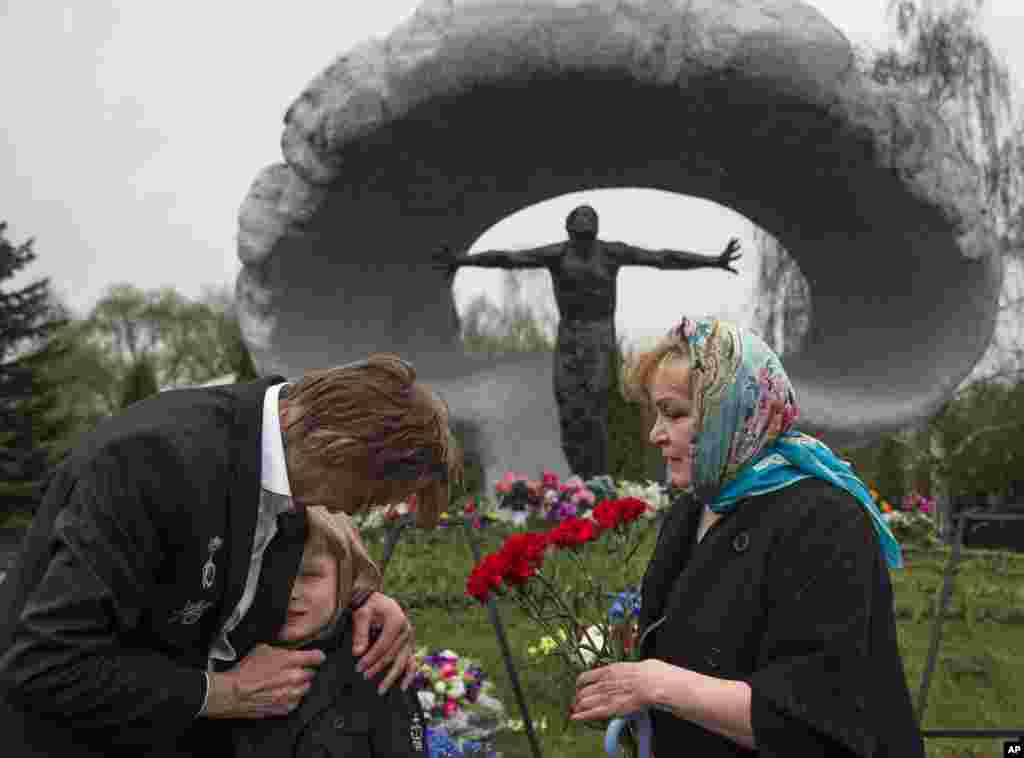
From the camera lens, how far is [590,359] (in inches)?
346

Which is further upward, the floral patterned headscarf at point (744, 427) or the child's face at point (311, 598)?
the floral patterned headscarf at point (744, 427)

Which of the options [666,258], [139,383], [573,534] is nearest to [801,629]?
[573,534]

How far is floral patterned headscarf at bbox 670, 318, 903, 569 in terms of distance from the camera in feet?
4.83

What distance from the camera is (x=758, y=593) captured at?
144 centimetres

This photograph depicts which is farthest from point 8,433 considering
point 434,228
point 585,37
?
point 585,37

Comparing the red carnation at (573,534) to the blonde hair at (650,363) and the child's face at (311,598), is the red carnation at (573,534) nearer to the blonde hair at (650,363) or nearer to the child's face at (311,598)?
the blonde hair at (650,363)

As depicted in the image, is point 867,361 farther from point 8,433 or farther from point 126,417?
point 8,433

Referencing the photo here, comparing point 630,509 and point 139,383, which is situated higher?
point 630,509

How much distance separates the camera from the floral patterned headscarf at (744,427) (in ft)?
4.83

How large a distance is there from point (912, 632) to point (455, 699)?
3052 mm

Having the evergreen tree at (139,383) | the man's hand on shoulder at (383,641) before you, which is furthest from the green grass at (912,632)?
the evergreen tree at (139,383)

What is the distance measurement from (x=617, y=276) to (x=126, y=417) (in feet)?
25.0

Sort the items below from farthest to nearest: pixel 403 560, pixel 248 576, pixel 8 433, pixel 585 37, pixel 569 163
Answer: pixel 8 433 → pixel 569 163 → pixel 585 37 → pixel 403 560 → pixel 248 576

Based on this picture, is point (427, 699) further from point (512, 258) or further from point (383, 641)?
point (512, 258)
